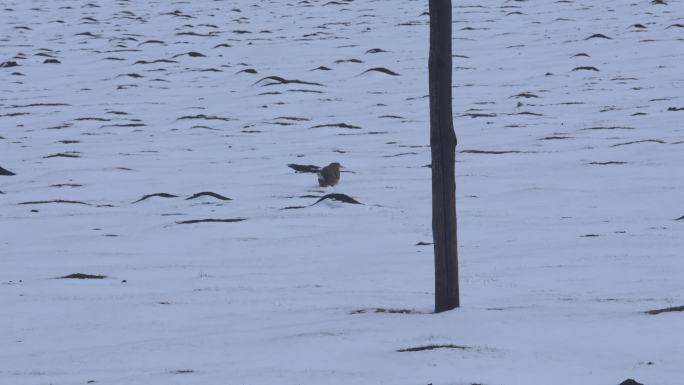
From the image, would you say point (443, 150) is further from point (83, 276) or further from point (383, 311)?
point (83, 276)

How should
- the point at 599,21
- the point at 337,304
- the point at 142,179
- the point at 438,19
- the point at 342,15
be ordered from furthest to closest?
1. the point at 342,15
2. the point at 599,21
3. the point at 142,179
4. the point at 337,304
5. the point at 438,19

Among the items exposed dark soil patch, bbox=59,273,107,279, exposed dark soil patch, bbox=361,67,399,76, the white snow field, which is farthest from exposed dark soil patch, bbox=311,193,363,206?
exposed dark soil patch, bbox=361,67,399,76

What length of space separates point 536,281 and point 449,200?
815 mm

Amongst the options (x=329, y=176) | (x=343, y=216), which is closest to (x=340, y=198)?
(x=343, y=216)

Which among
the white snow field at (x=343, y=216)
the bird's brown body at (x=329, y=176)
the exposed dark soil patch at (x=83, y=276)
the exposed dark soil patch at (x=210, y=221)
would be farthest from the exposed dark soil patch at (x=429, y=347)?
the bird's brown body at (x=329, y=176)

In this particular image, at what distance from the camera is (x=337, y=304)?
426cm

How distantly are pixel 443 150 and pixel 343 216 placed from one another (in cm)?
230

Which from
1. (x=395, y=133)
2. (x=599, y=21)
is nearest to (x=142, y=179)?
(x=395, y=133)

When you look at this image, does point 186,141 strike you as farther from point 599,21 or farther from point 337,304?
point 599,21

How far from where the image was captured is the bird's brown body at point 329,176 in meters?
6.93

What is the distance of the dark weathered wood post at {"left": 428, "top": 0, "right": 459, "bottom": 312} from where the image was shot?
12.7ft

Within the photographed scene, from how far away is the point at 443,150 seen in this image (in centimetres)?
387

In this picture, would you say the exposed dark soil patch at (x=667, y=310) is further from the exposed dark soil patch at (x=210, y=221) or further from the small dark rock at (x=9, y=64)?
the small dark rock at (x=9, y=64)

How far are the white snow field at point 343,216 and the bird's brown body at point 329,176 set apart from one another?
0.12 metres
